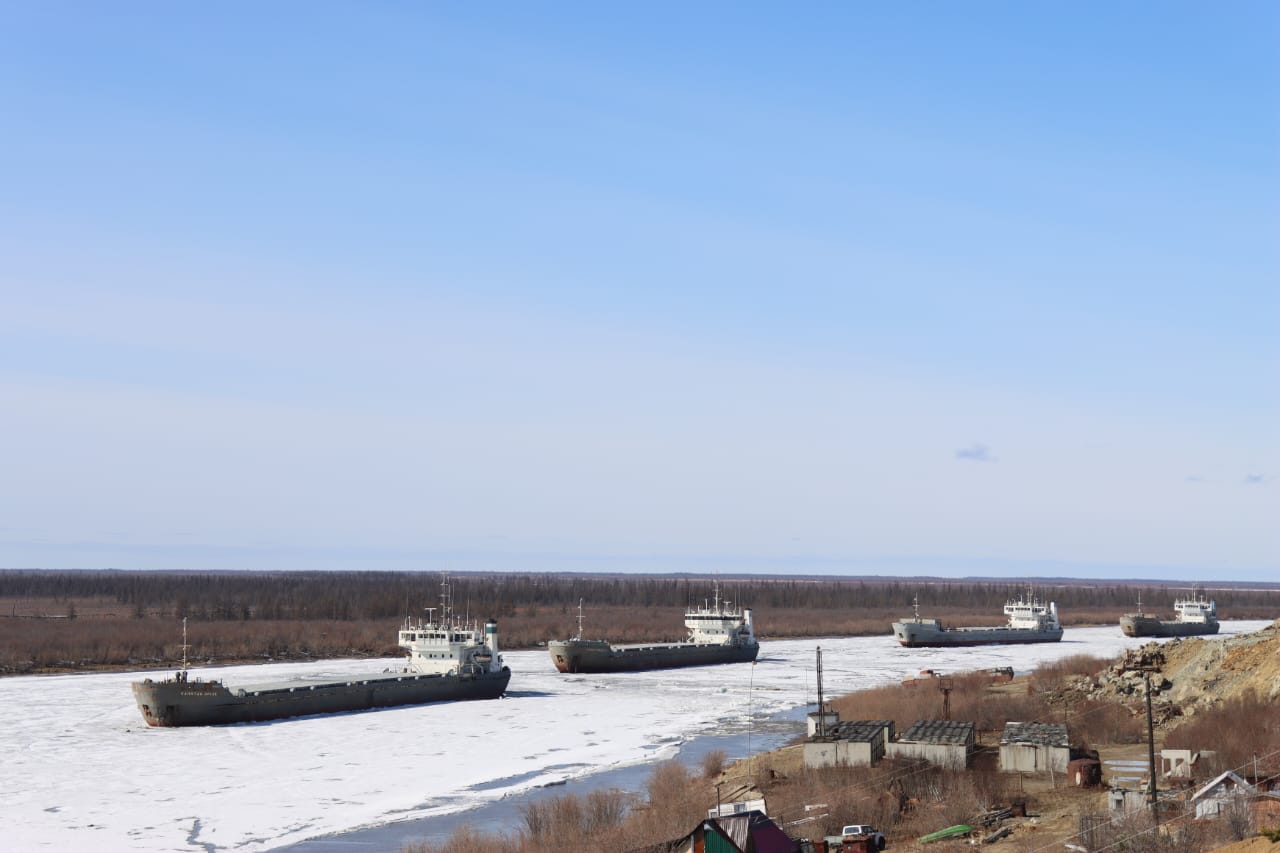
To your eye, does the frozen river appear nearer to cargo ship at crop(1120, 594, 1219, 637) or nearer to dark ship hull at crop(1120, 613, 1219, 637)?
dark ship hull at crop(1120, 613, 1219, 637)

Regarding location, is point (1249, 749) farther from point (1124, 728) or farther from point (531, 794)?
point (531, 794)

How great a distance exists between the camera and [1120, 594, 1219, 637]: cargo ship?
127 m

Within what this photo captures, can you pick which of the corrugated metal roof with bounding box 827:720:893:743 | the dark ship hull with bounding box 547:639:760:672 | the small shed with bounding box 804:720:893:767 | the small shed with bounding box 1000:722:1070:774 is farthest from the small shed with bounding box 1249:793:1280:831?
the dark ship hull with bounding box 547:639:760:672

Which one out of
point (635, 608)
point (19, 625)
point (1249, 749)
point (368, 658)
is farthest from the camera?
point (635, 608)

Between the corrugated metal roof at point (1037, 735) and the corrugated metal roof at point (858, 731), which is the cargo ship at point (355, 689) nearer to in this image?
the corrugated metal roof at point (858, 731)

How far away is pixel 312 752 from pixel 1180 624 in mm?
107501

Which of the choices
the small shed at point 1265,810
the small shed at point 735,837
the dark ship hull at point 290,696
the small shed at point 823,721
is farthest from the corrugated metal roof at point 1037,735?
the dark ship hull at point 290,696

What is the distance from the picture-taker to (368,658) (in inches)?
3974

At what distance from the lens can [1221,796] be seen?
102 feet

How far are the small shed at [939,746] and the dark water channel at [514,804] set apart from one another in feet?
26.6

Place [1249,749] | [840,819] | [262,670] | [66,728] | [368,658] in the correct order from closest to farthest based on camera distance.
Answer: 1. [840,819]
2. [1249,749]
3. [66,728]
4. [262,670]
5. [368,658]

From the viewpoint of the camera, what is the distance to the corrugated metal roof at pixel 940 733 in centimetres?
4166

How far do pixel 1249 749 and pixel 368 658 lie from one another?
75067 mm

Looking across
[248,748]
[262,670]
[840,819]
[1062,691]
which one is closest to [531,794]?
[840,819]
